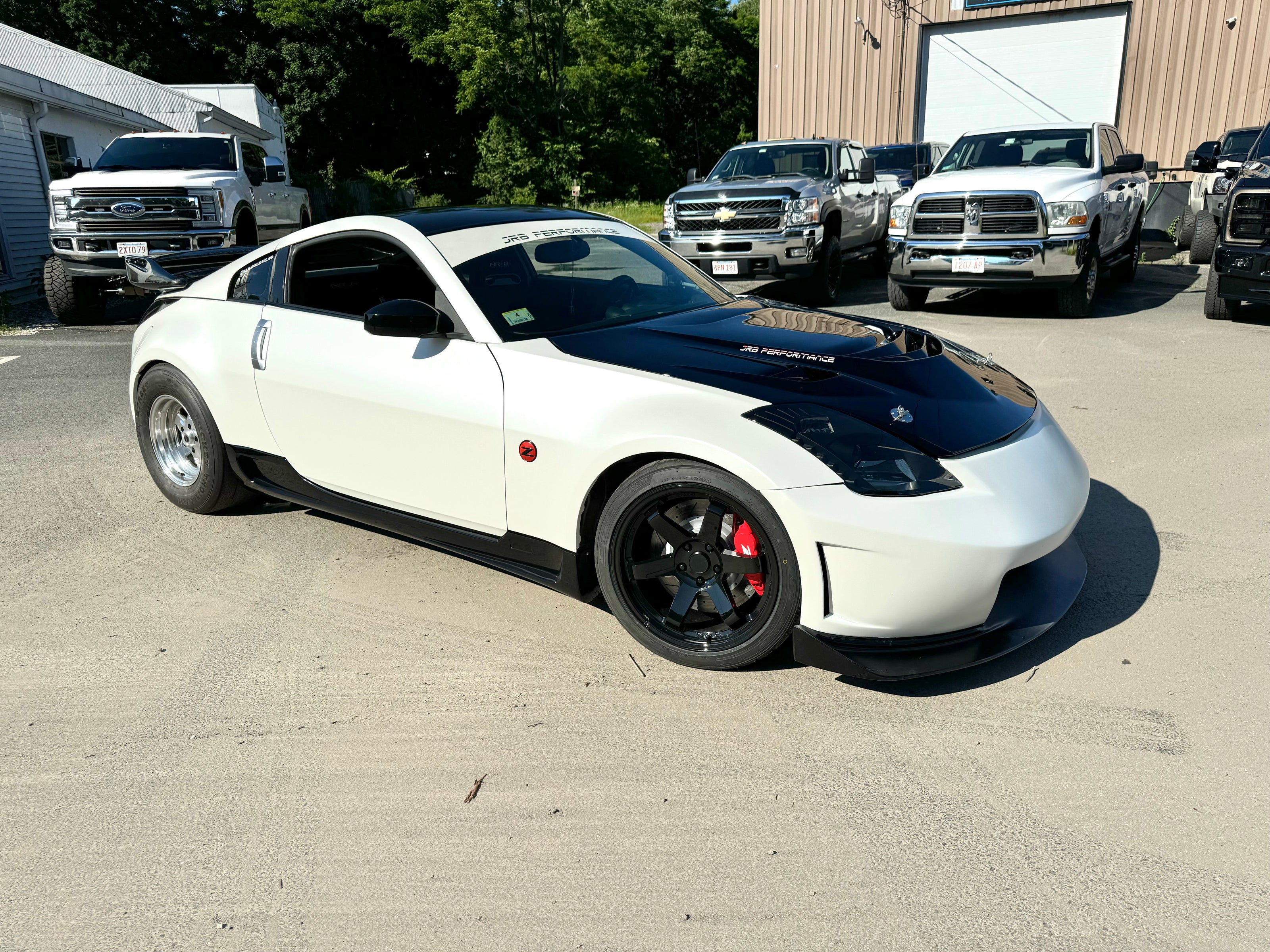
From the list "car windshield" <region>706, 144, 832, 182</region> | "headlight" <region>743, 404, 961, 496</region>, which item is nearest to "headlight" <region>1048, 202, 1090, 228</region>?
"car windshield" <region>706, 144, 832, 182</region>

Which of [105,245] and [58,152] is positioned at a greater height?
[58,152]

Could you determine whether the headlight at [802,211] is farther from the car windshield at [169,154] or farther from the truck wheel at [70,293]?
the truck wheel at [70,293]

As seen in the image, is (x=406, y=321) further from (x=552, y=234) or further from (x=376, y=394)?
(x=552, y=234)

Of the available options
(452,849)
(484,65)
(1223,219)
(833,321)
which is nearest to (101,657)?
(452,849)

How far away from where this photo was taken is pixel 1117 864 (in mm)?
2471

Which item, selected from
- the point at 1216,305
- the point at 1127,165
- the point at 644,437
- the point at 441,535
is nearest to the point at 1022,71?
the point at 1127,165

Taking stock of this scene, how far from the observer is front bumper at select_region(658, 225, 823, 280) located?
11773mm

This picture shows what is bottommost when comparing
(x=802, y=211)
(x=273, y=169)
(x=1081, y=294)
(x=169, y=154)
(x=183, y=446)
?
(x=1081, y=294)

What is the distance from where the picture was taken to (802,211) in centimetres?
1180

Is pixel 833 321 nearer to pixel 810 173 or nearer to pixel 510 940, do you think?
pixel 510 940

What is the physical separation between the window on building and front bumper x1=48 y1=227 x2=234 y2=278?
7.82 metres

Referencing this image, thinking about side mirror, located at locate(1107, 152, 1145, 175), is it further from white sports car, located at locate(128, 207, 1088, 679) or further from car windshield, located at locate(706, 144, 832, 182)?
white sports car, located at locate(128, 207, 1088, 679)

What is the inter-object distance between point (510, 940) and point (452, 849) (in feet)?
1.26

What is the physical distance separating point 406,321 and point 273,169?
38.1 feet
